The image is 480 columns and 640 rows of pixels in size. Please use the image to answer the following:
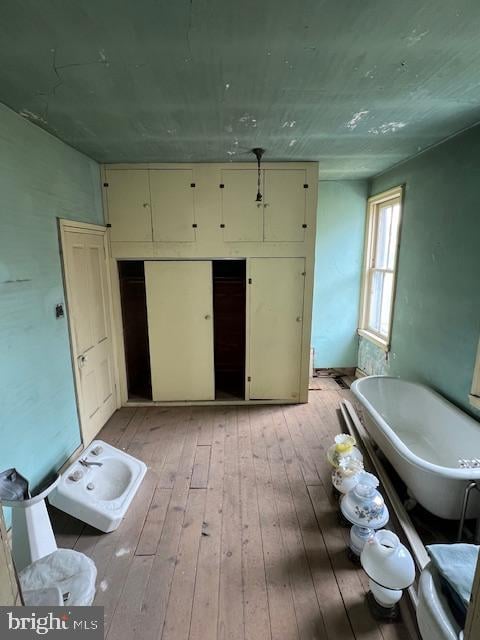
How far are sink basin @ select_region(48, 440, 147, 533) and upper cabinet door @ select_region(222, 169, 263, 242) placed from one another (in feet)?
7.20

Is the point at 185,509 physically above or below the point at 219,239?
below

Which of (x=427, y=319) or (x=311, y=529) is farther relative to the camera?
(x=427, y=319)

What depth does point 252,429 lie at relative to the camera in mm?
3145

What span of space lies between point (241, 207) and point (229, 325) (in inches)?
56.1

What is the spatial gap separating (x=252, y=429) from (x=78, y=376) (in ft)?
5.37

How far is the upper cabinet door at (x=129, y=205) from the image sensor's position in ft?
10.3

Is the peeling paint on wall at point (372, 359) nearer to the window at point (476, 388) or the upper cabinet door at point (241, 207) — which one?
the window at point (476, 388)

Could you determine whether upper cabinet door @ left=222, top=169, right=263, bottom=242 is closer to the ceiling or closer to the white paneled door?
the ceiling

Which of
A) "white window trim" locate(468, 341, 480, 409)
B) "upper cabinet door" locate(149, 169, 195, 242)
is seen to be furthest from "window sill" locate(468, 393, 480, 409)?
"upper cabinet door" locate(149, 169, 195, 242)

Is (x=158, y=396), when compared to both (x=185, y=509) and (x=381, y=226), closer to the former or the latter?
(x=185, y=509)

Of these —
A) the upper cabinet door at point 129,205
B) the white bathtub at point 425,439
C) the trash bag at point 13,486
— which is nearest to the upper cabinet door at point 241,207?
the upper cabinet door at point 129,205

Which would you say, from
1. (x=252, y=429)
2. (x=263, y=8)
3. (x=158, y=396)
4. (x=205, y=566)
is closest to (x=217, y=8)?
(x=263, y=8)

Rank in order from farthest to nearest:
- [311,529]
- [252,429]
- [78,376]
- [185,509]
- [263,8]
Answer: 1. [252,429]
2. [78,376]
3. [185,509]
4. [311,529]
5. [263,8]

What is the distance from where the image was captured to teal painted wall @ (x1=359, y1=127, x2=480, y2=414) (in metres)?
2.36
